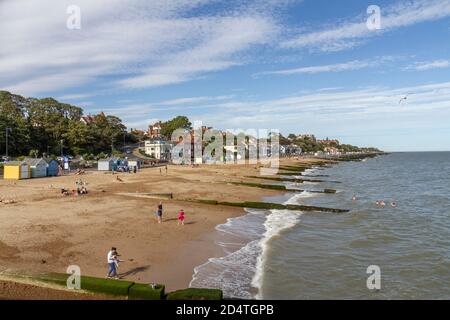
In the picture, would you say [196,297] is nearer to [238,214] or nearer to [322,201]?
[238,214]

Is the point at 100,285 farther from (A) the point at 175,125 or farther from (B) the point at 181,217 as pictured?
(A) the point at 175,125

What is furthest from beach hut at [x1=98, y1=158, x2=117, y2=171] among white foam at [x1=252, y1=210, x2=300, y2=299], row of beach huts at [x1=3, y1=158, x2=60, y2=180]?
white foam at [x1=252, y1=210, x2=300, y2=299]

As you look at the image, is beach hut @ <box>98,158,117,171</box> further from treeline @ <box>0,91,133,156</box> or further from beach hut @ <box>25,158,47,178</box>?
treeline @ <box>0,91,133,156</box>

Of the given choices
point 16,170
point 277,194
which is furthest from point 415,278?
point 16,170

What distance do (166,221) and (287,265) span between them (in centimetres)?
1083

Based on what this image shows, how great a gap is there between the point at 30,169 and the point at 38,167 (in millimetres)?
1441

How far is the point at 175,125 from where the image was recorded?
6250 inches

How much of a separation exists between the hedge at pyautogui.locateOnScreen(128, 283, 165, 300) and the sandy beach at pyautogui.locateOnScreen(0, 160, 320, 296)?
9.94ft

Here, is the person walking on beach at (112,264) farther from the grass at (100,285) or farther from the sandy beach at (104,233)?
the grass at (100,285)

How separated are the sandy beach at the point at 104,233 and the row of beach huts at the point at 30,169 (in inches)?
336

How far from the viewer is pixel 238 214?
33375 millimetres

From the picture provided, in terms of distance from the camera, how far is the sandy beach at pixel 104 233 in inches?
681

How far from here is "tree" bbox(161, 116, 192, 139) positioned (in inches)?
6225
